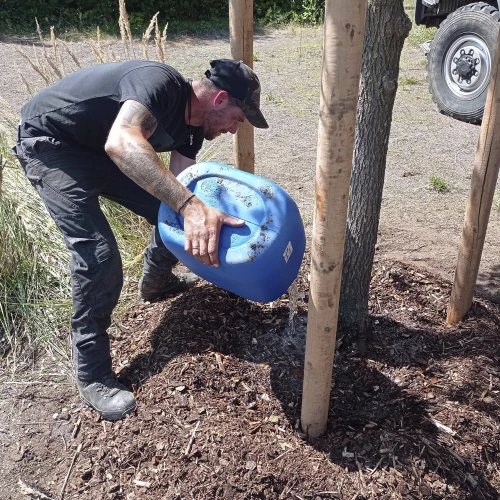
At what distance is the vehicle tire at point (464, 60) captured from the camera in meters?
5.93

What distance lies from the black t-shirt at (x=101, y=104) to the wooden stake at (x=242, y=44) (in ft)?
1.21

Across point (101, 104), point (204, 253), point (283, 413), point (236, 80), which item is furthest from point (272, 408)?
point (101, 104)

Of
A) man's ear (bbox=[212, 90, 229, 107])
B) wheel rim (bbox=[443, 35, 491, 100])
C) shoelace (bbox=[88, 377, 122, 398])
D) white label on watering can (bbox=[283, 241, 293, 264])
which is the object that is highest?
man's ear (bbox=[212, 90, 229, 107])

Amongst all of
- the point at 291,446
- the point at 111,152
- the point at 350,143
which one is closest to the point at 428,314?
the point at 291,446

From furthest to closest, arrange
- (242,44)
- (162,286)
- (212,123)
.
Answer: (162,286), (242,44), (212,123)

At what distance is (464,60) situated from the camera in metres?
6.09

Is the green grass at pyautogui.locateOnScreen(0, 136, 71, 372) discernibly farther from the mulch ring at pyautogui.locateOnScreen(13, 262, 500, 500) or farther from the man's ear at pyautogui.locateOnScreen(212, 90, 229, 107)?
the man's ear at pyautogui.locateOnScreen(212, 90, 229, 107)

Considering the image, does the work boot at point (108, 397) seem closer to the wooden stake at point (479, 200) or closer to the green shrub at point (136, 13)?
the wooden stake at point (479, 200)

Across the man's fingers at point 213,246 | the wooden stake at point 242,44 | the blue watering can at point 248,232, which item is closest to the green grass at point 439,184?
the wooden stake at point 242,44

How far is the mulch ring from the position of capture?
2.30m

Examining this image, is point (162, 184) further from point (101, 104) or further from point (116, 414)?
point (116, 414)

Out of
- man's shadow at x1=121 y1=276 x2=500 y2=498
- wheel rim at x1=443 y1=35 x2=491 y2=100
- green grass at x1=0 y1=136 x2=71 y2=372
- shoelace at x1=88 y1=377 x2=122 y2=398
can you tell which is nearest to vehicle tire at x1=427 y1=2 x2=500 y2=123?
wheel rim at x1=443 y1=35 x2=491 y2=100

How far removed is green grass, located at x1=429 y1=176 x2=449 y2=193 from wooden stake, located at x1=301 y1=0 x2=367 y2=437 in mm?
3121

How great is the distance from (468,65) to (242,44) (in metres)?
3.93
